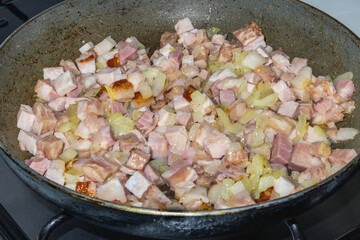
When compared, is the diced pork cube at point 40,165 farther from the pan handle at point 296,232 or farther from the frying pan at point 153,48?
the pan handle at point 296,232

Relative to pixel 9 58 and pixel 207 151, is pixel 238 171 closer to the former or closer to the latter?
→ pixel 207 151

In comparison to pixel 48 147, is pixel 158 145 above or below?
below

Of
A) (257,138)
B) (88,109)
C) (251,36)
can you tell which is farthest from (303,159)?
(88,109)

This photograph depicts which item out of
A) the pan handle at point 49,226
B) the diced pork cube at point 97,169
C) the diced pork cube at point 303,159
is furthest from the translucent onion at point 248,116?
the pan handle at point 49,226

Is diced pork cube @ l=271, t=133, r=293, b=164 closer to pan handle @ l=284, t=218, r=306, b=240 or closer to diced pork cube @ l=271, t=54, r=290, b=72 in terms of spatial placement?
pan handle @ l=284, t=218, r=306, b=240

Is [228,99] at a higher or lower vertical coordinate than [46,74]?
lower

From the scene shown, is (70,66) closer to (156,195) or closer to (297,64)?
(156,195)

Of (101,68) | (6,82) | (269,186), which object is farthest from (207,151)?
(6,82)
